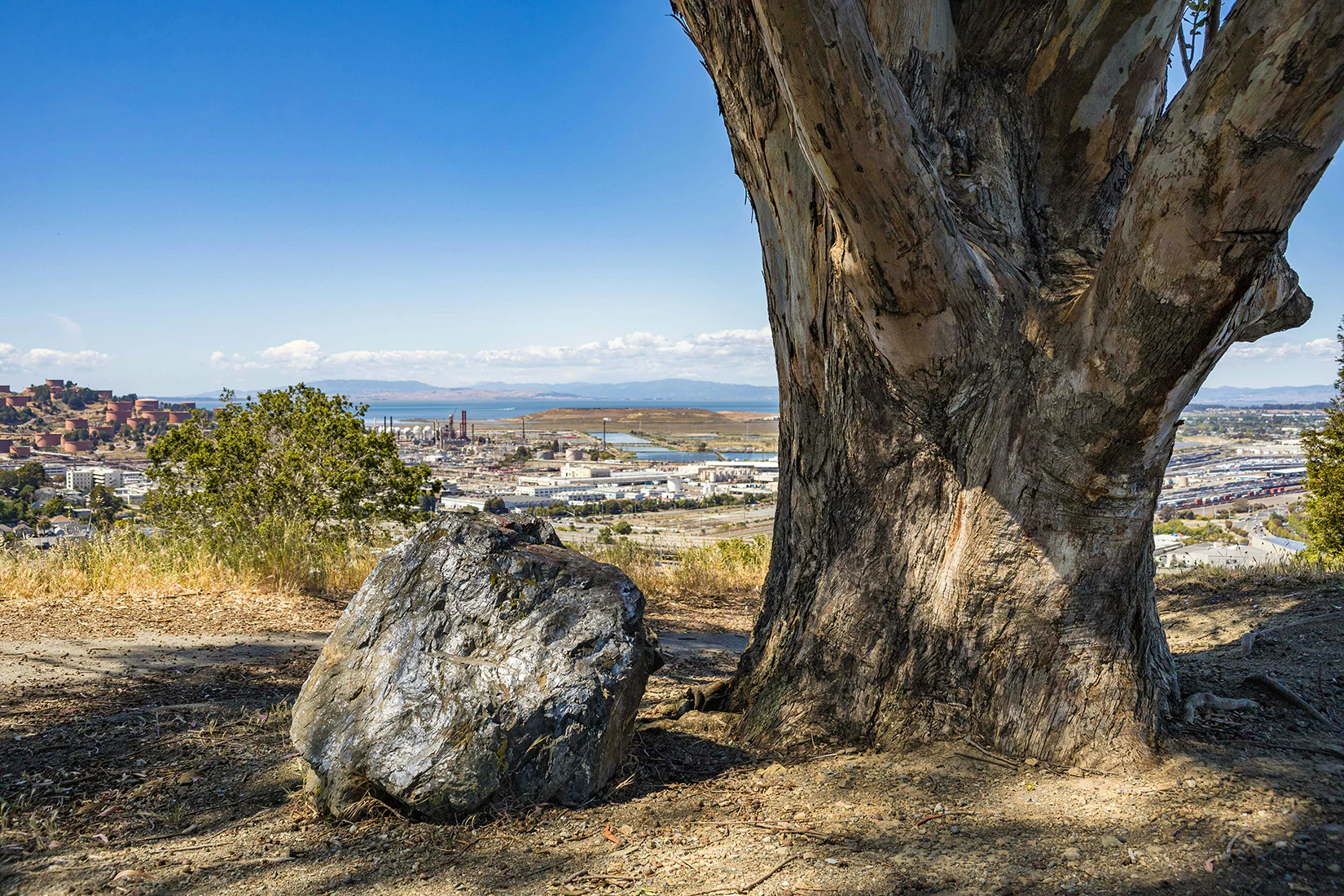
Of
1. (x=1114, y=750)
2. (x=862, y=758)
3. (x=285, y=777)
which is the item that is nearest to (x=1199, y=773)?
(x=1114, y=750)

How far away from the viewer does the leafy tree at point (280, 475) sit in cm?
746

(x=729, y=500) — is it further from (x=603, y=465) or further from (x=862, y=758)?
(x=862, y=758)

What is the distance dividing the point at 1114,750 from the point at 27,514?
14757 mm

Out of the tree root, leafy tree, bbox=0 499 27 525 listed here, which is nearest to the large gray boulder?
the tree root

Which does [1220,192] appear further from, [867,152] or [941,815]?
[941,815]

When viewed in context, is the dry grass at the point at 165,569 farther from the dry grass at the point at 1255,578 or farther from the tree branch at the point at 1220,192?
the dry grass at the point at 1255,578

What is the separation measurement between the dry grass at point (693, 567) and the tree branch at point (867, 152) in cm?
581

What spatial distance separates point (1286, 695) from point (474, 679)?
135 inches

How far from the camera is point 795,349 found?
10.9 ft

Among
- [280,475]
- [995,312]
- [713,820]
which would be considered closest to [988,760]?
[713,820]

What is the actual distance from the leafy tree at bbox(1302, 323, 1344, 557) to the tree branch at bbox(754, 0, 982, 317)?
10401 mm

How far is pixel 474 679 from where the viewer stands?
8.83ft

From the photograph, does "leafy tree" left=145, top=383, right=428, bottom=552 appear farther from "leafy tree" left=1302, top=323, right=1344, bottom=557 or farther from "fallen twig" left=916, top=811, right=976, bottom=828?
"leafy tree" left=1302, top=323, right=1344, bottom=557

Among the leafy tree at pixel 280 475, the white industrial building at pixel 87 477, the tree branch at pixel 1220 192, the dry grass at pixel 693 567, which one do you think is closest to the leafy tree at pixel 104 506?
the leafy tree at pixel 280 475
